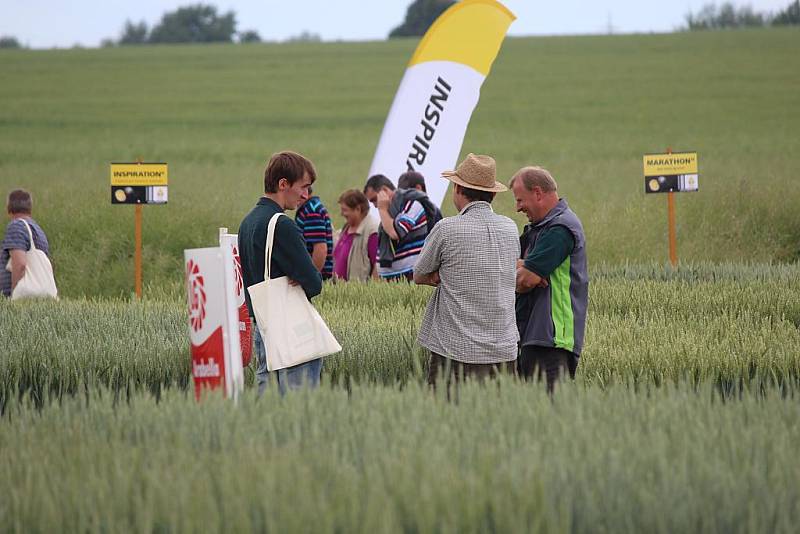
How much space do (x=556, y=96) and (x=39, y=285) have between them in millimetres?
35966

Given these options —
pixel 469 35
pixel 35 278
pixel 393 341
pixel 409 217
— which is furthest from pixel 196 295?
pixel 469 35

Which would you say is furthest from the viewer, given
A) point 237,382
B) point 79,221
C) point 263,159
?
point 263,159

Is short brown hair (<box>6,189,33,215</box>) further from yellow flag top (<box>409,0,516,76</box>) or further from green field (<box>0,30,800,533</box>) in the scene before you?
yellow flag top (<box>409,0,516,76</box>)

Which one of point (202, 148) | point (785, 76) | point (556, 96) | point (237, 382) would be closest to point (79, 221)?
point (237, 382)

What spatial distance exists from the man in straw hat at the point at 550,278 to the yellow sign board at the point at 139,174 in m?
7.32

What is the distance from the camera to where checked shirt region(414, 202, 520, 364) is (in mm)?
5488

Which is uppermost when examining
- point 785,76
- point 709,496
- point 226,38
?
point 226,38

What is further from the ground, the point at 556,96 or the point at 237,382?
the point at 556,96

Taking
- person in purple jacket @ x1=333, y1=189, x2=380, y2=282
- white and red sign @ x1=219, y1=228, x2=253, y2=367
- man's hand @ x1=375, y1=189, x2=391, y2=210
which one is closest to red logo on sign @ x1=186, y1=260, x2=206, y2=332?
white and red sign @ x1=219, y1=228, x2=253, y2=367

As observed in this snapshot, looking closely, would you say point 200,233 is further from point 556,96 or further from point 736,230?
point 556,96

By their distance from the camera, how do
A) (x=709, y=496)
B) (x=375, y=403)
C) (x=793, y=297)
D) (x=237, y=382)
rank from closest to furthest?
(x=709, y=496) < (x=375, y=403) < (x=237, y=382) < (x=793, y=297)

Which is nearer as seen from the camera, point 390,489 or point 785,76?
point 390,489

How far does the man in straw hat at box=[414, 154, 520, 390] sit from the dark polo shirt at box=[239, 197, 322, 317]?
58 cm

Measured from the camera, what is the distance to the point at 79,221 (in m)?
16.7
